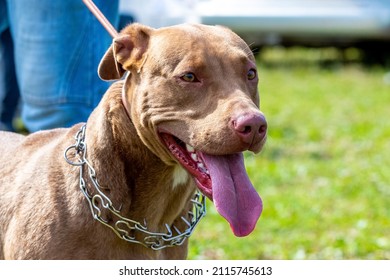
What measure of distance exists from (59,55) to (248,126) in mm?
1672

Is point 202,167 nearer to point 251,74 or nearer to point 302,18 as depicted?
point 251,74

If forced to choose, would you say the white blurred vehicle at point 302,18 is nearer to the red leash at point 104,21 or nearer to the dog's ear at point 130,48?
the red leash at point 104,21

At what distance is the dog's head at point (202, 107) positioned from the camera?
3.43 metres

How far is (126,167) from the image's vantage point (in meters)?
3.70

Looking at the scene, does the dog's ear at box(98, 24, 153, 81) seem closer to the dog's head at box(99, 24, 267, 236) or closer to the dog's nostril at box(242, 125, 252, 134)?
the dog's head at box(99, 24, 267, 236)

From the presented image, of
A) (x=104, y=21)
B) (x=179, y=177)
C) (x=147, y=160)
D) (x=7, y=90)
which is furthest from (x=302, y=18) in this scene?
(x=147, y=160)

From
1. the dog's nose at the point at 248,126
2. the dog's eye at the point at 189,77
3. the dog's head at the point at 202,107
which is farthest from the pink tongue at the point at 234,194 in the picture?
the dog's eye at the point at 189,77

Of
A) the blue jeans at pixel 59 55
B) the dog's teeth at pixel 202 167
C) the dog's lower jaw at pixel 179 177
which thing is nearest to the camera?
the dog's teeth at pixel 202 167

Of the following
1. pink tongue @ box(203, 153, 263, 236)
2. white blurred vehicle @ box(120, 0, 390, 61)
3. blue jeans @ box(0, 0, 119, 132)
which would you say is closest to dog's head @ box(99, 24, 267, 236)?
pink tongue @ box(203, 153, 263, 236)

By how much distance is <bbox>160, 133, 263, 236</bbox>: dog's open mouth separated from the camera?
11.4 ft

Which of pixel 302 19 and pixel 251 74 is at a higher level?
pixel 251 74

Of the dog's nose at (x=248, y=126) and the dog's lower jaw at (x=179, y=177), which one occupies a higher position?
the dog's nose at (x=248, y=126)
